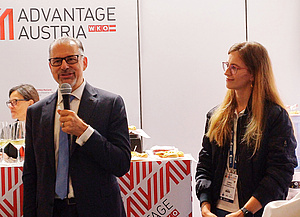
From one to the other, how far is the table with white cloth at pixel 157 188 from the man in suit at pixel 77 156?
0.62 meters

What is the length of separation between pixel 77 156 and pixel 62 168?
3.7 inches

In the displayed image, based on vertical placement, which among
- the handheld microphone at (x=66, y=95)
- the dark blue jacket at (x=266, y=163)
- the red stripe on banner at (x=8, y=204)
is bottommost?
the red stripe on banner at (x=8, y=204)

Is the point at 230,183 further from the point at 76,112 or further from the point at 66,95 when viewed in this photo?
the point at 66,95

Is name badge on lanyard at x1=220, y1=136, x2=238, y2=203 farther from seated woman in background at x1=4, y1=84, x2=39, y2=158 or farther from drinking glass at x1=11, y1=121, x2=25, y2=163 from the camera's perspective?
seated woman in background at x1=4, y1=84, x2=39, y2=158

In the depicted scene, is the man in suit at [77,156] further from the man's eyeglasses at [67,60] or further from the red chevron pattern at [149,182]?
the red chevron pattern at [149,182]

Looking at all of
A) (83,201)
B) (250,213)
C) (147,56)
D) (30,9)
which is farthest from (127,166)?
(30,9)

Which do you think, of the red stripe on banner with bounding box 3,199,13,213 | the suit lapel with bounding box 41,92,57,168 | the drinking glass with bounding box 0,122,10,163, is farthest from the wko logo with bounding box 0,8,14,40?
the suit lapel with bounding box 41,92,57,168

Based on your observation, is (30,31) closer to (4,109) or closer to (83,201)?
(4,109)

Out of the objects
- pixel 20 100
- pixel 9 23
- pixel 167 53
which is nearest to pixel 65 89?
pixel 20 100

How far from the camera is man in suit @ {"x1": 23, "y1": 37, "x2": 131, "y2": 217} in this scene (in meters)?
2.26

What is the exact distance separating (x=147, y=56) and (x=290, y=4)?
73.1 inches

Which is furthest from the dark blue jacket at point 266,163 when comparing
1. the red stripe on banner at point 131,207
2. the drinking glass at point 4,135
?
the drinking glass at point 4,135

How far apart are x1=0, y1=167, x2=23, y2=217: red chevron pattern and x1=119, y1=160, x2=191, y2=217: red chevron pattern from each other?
0.66 m

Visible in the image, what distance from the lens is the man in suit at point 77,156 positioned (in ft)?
7.40
